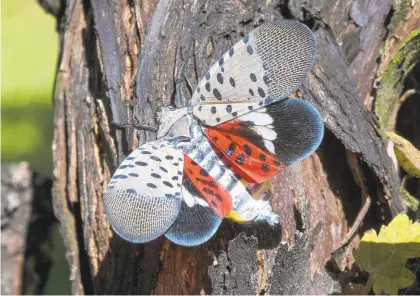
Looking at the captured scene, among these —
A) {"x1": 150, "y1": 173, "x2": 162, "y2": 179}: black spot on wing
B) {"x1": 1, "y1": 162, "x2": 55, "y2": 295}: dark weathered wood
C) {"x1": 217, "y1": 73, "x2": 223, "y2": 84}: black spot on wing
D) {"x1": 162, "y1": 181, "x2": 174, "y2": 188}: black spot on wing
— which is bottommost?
{"x1": 1, "y1": 162, "x2": 55, "y2": 295}: dark weathered wood

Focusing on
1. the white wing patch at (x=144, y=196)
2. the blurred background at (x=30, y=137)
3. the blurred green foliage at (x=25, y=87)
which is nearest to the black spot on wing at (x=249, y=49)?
the white wing patch at (x=144, y=196)

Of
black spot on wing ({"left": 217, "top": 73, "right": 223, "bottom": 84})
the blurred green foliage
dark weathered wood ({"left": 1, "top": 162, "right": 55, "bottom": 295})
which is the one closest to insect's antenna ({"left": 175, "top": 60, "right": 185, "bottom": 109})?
black spot on wing ({"left": 217, "top": 73, "right": 223, "bottom": 84})

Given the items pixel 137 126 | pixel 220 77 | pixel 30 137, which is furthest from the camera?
pixel 30 137

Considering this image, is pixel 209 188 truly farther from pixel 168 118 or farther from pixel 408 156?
pixel 408 156

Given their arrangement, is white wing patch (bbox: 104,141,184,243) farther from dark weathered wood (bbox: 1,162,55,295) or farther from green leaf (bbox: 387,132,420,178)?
dark weathered wood (bbox: 1,162,55,295)

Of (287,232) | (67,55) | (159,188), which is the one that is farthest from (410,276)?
(67,55)

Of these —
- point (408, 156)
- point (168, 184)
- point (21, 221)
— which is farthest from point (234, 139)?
point (21, 221)
